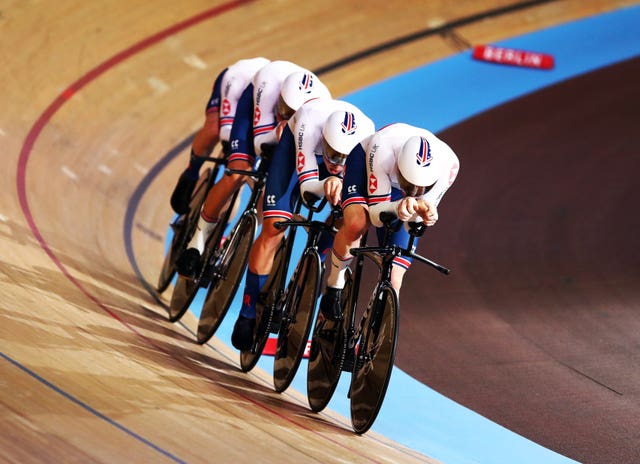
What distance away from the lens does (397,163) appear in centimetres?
416

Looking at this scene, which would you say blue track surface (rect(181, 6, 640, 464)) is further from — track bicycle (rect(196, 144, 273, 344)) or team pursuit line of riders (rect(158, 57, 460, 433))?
team pursuit line of riders (rect(158, 57, 460, 433))

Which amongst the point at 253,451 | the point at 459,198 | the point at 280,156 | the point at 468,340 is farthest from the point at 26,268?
the point at 459,198

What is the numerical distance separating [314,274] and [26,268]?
1440 millimetres

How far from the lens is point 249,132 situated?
17.9 ft

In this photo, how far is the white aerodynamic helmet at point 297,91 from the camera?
5.08 metres

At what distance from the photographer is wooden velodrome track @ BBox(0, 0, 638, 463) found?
11.7 feet

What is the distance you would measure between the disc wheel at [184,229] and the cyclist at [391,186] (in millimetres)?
1548

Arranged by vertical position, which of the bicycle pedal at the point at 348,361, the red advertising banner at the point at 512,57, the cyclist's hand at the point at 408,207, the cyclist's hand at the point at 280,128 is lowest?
the bicycle pedal at the point at 348,361

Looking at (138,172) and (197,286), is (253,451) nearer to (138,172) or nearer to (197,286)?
(197,286)

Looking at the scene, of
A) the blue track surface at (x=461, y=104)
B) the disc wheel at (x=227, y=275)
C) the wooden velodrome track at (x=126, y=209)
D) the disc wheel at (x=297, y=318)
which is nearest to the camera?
the wooden velodrome track at (x=126, y=209)

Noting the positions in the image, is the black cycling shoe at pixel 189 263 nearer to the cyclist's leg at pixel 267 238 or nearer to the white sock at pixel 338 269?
the cyclist's leg at pixel 267 238

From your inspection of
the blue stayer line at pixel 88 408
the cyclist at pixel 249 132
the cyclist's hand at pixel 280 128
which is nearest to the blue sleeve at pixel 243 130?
the cyclist at pixel 249 132

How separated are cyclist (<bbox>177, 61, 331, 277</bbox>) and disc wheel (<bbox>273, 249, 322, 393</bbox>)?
0.78 metres

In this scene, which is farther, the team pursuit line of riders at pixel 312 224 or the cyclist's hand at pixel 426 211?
the team pursuit line of riders at pixel 312 224
